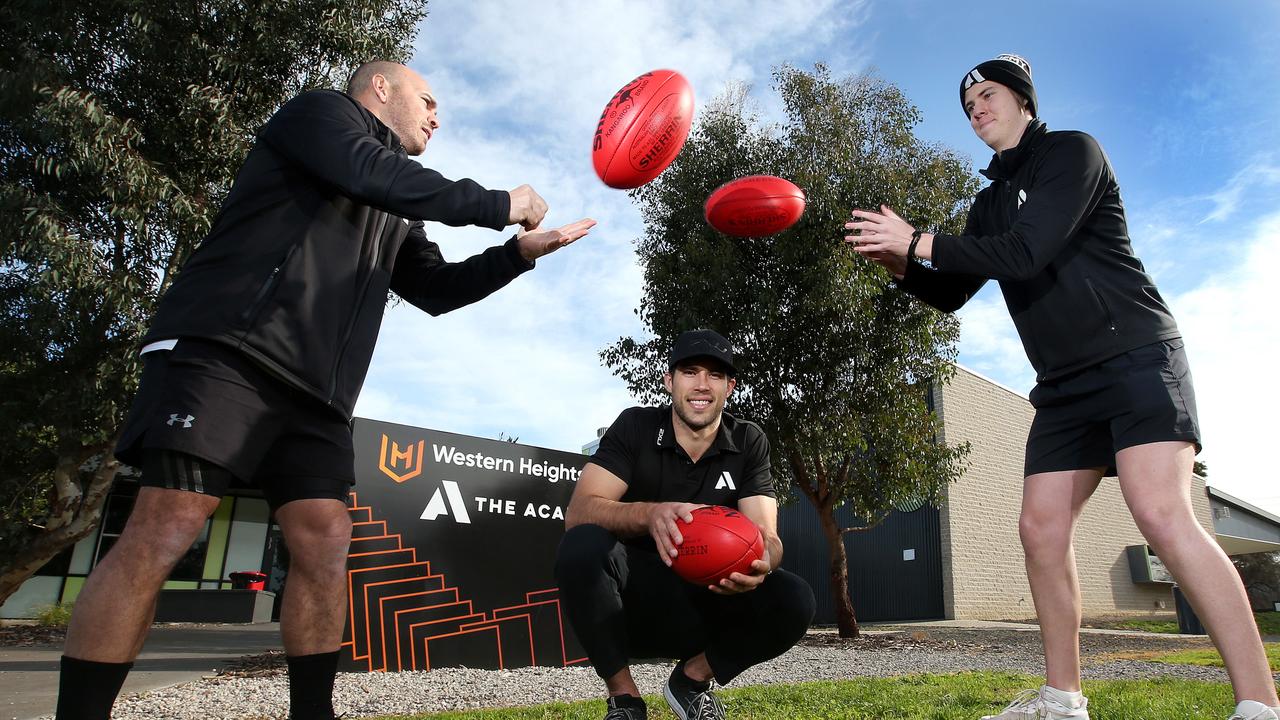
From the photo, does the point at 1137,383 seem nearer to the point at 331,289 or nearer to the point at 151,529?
the point at 331,289

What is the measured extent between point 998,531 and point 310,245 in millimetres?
21174

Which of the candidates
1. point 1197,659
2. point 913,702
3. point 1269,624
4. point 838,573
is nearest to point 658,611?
point 913,702

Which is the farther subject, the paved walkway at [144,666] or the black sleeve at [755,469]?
the paved walkway at [144,666]

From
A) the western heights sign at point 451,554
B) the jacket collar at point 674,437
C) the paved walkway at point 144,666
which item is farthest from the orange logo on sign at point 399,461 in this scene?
the jacket collar at point 674,437

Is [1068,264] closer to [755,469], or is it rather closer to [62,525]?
[755,469]

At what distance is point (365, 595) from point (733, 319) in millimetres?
6743

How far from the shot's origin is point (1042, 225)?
2.27 m

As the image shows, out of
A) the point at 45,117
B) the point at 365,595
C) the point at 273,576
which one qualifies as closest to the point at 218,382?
the point at 365,595

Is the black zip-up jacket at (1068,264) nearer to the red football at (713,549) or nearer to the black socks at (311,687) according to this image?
the red football at (713,549)

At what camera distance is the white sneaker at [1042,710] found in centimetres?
229

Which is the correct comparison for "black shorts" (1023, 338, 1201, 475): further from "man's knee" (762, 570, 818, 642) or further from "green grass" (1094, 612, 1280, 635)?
"green grass" (1094, 612, 1280, 635)

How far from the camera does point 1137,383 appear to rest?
2.17 metres

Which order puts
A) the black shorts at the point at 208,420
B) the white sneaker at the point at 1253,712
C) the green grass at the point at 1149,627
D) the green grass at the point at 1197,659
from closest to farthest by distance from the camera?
1. the black shorts at the point at 208,420
2. the white sneaker at the point at 1253,712
3. the green grass at the point at 1197,659
4. the green grass at the point at 1149,627

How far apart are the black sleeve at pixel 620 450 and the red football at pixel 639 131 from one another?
1.45m
